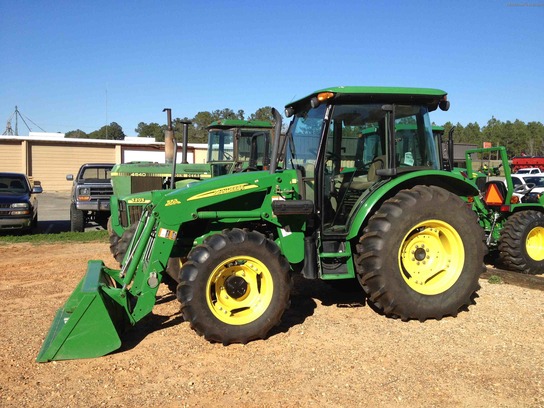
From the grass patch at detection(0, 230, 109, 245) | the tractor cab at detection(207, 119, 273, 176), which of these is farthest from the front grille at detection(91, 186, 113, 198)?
the tractor cab at detection(207, 119, 273, 176)

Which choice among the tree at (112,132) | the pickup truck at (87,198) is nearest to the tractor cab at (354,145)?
the pickup truck at (87,198)

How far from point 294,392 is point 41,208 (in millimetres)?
22284

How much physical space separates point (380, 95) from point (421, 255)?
1.73 metres

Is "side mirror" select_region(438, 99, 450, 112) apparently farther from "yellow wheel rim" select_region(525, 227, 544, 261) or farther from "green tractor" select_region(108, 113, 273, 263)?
"green tractor" select_region(108, 113, 273, 263)

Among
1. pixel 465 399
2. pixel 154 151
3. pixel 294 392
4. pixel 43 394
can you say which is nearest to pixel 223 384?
pixel 294 392

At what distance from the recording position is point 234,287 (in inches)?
188

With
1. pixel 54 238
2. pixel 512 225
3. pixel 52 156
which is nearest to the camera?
pixel 512 225

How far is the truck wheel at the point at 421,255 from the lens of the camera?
5074 mm

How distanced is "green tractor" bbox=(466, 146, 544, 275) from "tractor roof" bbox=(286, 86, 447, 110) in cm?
316

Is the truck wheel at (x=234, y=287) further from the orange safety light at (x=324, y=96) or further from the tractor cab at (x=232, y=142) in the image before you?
the tractor cab at (x=232, y=142)

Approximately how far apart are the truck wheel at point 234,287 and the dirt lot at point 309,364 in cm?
20

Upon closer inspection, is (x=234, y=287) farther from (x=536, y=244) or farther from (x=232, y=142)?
(x=232, y=142)

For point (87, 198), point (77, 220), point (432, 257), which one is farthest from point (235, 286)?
point (77, 220)

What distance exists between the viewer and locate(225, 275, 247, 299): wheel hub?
4773 millimetres
